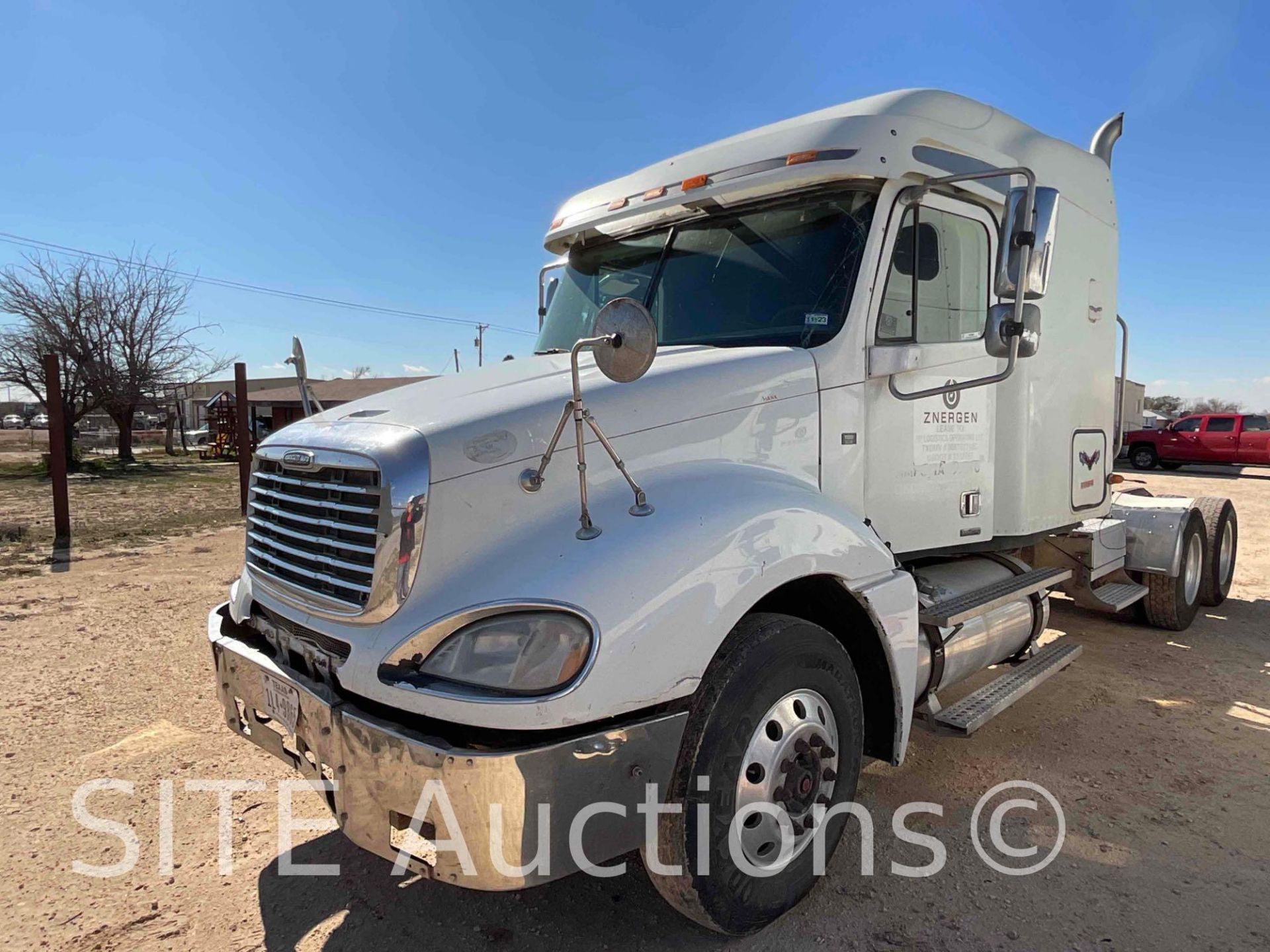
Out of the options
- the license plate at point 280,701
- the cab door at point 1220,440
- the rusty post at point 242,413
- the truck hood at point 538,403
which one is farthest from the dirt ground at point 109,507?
the cab door at point 1220,440

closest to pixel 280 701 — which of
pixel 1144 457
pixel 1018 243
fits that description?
pixel 1018 243

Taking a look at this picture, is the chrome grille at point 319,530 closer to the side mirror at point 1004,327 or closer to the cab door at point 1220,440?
the side mirror at point 1004,327

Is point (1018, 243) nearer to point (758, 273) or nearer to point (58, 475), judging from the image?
point (758, 273)

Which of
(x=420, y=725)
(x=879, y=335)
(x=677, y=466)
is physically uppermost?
(x=879, y=335)

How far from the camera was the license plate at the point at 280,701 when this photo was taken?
8.02 ft

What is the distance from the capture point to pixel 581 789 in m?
2.09

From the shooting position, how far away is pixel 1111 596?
236 inches

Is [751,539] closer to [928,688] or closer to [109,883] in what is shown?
[928,688]

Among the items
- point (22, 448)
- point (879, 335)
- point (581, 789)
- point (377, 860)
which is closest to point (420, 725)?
point (581, 789)

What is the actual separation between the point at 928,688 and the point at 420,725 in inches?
94.5

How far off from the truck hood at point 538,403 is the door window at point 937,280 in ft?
2.06

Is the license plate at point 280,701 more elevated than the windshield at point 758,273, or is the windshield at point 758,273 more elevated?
the windshield at point 758,273

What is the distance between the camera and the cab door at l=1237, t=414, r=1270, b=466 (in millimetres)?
23203

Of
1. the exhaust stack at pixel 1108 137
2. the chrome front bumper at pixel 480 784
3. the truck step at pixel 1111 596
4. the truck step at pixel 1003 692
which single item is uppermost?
the exhaust stack at pixel 1108 137
